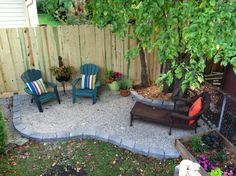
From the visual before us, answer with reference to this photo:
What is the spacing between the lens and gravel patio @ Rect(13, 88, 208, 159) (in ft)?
13.4

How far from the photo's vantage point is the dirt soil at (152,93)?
554cm

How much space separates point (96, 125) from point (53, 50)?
2.46 m

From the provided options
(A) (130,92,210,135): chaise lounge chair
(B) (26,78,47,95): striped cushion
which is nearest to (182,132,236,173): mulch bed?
(A) (130,92,210,135): chaise lounge chair

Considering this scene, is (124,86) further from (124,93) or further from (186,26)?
(186,26)

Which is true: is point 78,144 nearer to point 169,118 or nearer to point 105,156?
point 105,156

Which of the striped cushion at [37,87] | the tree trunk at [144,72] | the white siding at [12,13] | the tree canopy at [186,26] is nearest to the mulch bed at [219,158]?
the tree canopy at [186,26]

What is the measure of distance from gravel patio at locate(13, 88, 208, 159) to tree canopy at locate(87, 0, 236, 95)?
1.46 m

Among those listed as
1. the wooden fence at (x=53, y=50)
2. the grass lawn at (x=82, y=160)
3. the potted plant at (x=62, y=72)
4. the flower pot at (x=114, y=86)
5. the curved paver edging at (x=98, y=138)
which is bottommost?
the grass lawn at (x=82, y=160)

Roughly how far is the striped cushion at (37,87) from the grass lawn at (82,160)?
1418 millimetres

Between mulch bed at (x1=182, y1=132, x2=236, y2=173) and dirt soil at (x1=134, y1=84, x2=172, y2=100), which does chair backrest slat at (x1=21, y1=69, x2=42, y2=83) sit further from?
mulch bed at (x1=182, y1=132, x2=236, y2=173)

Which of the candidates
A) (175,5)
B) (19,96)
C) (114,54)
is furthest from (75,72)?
(175,5)

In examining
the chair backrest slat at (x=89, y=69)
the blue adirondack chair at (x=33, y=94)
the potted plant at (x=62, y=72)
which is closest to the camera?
the blue adirondack chair at (x=33, y=94)

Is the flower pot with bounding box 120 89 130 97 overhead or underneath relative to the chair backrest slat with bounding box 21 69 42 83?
underneath

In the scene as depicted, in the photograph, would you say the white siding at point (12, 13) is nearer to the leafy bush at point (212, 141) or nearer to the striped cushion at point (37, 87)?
the striped cushion at point (37, 87)
